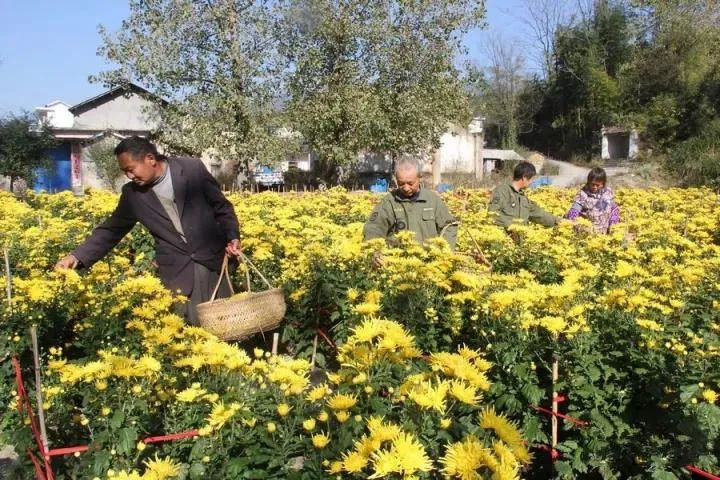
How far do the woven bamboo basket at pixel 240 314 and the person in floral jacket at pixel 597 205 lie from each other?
3.89 meters

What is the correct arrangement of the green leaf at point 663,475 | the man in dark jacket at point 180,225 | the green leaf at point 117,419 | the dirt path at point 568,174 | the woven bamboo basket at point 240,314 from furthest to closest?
the dirt path at point 568,174, the man in dark jacket at point 180,225, the woven bamboo basket at point 240,314, the green leaf at point 663,475, the green leaf at point 117,419

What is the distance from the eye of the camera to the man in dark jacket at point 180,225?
3.95 metres

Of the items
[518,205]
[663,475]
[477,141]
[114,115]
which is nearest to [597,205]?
[518,205]

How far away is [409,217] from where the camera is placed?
486 cm

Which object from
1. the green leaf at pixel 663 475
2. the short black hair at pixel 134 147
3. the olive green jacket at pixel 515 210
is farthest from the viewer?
the olive green jacket at pixel 515 210

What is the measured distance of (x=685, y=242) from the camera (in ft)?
15.9

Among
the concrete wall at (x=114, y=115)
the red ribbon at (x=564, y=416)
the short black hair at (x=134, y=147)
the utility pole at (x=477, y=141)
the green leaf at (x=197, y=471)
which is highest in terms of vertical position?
the concrete wall at (x=114, y=115)

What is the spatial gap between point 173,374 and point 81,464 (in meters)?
0.46

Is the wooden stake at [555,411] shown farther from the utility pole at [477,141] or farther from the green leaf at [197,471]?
the utility pole at [477,141]

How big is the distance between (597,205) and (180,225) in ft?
14.2

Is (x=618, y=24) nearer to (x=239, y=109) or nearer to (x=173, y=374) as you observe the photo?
(x=239, y=109)

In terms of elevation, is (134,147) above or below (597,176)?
above

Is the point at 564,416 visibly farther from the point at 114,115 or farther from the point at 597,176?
the point at 114,115

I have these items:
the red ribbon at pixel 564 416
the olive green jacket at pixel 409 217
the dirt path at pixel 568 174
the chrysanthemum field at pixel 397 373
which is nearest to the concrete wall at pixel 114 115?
the dirt path at pixel 568 174
